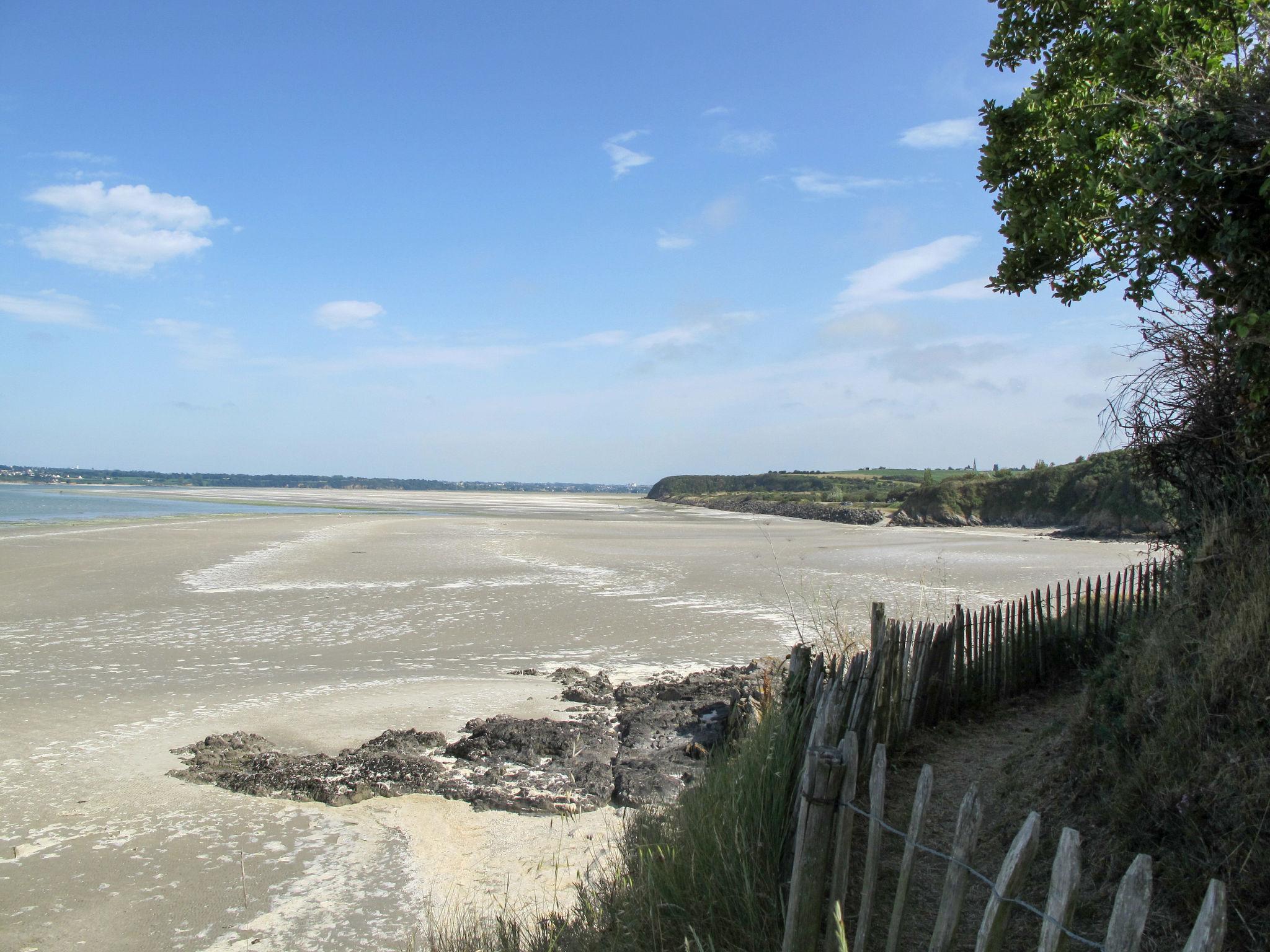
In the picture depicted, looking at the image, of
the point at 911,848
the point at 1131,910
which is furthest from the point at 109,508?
the point at 1131,910

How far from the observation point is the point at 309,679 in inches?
398

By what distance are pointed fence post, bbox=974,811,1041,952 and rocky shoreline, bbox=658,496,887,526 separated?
43.4 meters

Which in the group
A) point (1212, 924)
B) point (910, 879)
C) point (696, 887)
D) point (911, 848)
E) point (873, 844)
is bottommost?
point (696, 887)

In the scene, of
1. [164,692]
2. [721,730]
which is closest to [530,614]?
[164,692]

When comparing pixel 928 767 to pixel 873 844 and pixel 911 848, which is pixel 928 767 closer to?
pixel 911 848

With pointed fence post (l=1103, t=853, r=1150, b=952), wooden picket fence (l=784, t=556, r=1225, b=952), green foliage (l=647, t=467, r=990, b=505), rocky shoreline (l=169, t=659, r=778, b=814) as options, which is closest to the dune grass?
wooden picket fence (l=784, t=556, r=1225, b=952)

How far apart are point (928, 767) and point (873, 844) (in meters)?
0.57

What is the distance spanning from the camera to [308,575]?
19.8 metres

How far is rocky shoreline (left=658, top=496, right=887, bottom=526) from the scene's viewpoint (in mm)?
45906

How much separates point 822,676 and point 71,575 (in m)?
20.0

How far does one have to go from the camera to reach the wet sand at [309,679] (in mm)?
4961

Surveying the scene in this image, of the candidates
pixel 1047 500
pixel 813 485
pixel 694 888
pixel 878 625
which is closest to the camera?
pixel 694 888

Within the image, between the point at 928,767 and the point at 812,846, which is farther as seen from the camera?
the point at 812,846

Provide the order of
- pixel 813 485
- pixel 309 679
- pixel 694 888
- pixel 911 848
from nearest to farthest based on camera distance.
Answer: pixel 911 848 → pixel 694 888 → pixel 309 679 → pixel 813 485
